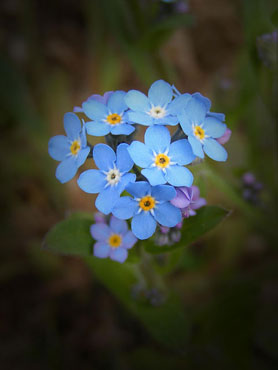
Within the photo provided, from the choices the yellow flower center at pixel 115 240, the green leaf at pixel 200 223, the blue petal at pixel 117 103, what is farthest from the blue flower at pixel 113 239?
the blue petal at pixel 117 103

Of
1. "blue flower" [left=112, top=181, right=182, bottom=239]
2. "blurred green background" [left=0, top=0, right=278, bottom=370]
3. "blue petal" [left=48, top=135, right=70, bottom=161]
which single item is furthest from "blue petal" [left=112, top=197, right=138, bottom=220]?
"blurred green background" [left=0, top=0, right=278, bottom=370]

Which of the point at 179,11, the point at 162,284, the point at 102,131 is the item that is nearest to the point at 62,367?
the point at 162,284

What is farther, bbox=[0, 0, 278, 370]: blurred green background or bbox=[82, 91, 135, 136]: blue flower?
bbox=[0, 0, 278, 370]: blurred green background

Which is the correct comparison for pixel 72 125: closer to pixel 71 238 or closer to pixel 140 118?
pixel 140 118

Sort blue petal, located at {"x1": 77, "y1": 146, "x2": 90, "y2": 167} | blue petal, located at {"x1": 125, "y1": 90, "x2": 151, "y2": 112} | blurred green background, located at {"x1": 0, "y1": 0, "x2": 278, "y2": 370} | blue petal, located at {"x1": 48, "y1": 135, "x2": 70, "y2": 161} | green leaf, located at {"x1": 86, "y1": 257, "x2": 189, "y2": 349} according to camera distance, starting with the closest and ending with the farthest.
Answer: blue petal, located at {"x1": 77, "y1": 146, "x2": 90, "y2": 167}, blue petal, located at {"x1": 125, "y1": 90, "x2": 151, "y2": 112}, blue petal, located at {"x1": 48, "y1": 135, "x2": 70, "y2": 161}, green leaf, located at {"x1": 86, "y1": 257, "x2": 189, "y2": 349}, blurred green background, located at {"x1": 0, "y1": 0, "x2": 278, "y2": 370}

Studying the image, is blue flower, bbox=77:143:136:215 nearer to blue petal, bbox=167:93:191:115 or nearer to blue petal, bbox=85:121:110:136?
blue petal, bbox=85:121:110:136

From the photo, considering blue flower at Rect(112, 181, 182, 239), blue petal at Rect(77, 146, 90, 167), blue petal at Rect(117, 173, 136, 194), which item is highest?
blue petal at Rect(77, 146, 90, 167)

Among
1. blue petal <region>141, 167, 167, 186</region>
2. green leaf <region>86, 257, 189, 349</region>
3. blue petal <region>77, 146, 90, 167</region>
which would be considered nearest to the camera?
blue petal <region>141, 167, 167, 186</region>
